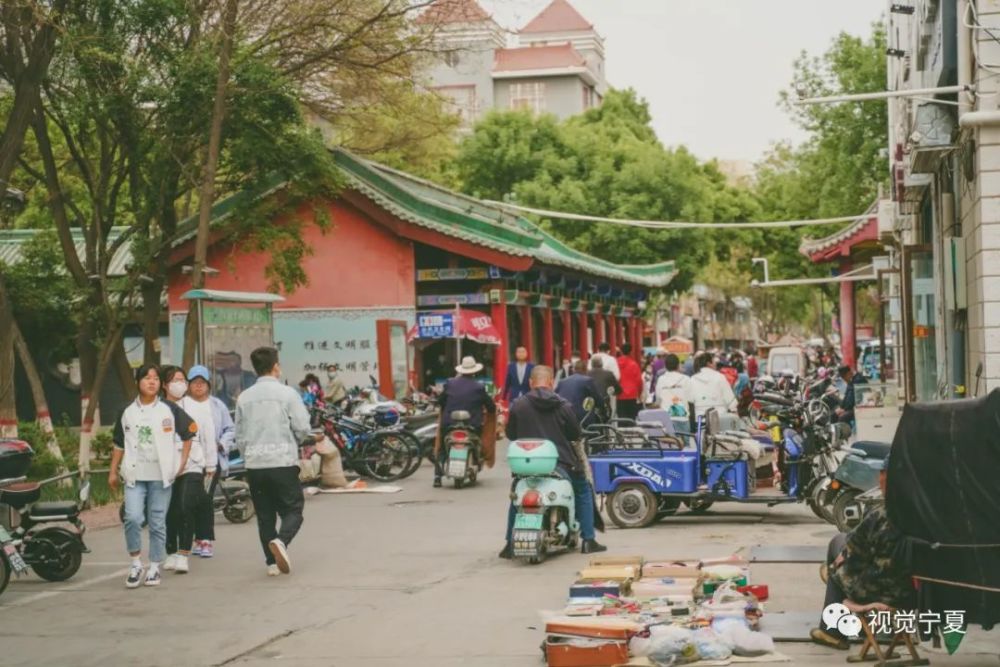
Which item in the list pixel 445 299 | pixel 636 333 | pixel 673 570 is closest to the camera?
pixel 673 570

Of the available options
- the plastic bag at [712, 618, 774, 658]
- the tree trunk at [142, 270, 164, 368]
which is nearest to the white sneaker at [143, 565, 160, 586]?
the plastic bag at [712, 618, 774, 658]

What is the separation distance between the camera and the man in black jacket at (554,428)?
12844 millimetres

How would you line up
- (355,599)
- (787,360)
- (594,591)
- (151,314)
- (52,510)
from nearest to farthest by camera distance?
1. (594,591)
2. (355,599)
3. (52,510)
4. (151,314)
5. (787,360)

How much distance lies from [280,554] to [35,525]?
2103 mm

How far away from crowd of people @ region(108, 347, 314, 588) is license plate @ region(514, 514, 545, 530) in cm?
181

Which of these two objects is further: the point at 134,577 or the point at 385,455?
A: the point at 385,455

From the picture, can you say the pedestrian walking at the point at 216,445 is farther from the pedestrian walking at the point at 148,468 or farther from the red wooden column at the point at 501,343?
the red wooden column at the point at 501,343

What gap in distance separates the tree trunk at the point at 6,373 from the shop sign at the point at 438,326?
12.5 m

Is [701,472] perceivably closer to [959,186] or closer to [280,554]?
[280,554]

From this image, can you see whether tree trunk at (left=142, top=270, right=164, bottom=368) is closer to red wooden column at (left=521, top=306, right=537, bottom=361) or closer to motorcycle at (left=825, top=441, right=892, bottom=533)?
red wooden column at (left=521, top=306, right=537, bottom=361)

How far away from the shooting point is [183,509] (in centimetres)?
1290

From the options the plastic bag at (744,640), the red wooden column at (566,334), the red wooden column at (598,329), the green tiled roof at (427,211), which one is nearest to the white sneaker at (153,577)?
the plastic bag at (744,640)

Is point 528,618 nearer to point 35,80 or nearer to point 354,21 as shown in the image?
point 35,80

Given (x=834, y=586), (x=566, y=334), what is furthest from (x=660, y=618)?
(x=566, y=334)
